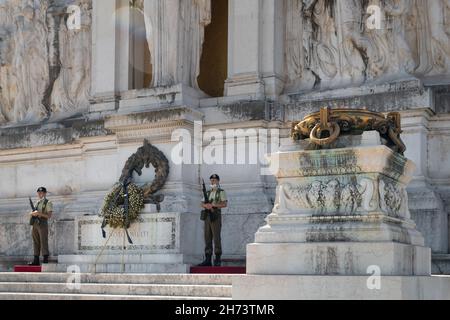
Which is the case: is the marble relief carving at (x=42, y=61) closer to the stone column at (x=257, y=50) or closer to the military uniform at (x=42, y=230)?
the military uniform at (x=42, y=230)

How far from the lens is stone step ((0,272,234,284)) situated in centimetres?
1433

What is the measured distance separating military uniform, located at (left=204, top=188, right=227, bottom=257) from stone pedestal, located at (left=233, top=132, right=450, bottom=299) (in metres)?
5.14

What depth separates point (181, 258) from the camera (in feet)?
57.5

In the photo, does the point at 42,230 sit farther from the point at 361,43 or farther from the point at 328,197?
the point at 328,197

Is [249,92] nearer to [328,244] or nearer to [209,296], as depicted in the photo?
[209,296]

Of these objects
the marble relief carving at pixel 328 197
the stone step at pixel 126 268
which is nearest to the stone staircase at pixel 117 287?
the stone step at pixel 126 268

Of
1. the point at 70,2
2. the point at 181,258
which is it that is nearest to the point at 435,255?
the point at 181,258

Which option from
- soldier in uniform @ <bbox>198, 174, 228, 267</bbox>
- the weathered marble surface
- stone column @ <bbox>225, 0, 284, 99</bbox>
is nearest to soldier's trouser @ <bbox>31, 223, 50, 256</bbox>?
soldier in uniform @ <bbox>198, 174, 228, 267</bbox>

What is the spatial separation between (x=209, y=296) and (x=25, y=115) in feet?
40.4

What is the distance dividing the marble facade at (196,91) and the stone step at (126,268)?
71 centimetres

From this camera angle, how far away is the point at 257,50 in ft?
64.1

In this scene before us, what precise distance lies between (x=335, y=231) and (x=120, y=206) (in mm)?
7750

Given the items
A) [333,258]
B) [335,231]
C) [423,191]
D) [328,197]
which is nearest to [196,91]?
[423,191]

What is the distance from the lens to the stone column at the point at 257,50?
1948cm
